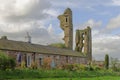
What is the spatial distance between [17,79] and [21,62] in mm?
20370

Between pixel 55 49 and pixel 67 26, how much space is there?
17329 mm

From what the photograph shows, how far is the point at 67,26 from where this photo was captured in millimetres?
76250

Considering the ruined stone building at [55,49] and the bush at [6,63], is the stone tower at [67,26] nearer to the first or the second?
the ruined stone building at [55,49]

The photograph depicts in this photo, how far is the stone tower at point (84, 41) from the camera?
273 feet

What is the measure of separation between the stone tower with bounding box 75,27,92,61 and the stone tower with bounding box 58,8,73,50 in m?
7.41

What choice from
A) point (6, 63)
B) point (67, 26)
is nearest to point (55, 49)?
point (67, 26)

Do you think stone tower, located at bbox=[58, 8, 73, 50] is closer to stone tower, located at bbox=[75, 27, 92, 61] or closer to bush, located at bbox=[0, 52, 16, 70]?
stone tower, located at bbox=[75, 27, 92, 61]

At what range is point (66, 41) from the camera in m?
76.9

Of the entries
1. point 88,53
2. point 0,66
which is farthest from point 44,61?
point 88,53

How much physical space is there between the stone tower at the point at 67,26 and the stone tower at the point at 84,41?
24.3ft

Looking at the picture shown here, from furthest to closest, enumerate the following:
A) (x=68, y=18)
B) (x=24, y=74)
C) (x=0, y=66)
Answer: (x=68, y=18)
(x=0, y=66)
(x=24, y=74)

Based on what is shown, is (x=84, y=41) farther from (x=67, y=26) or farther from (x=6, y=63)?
(x=6, y=63)

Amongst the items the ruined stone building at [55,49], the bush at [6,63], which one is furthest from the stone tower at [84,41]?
the bush at [6,63]

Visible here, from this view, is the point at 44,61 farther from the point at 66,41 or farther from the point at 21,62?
the point at 66,41
